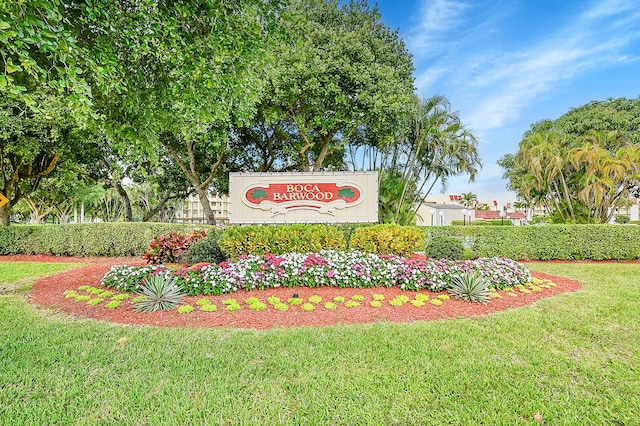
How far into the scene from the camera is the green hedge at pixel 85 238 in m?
11.1

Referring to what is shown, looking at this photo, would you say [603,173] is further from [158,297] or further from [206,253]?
[158,297]

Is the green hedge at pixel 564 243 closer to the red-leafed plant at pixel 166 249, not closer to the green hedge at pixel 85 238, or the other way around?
the red-leafed plant at pixel 166 249

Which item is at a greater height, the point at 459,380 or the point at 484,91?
the point at 484,91

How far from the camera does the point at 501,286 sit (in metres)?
5.93

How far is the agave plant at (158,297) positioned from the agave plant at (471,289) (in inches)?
173

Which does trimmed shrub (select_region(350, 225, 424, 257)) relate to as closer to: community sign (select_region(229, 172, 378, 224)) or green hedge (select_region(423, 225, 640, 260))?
community sign (select_region(229, 172, 378, 224))

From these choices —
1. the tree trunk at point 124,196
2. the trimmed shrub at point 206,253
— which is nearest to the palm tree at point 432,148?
the trimmed shrub at point 206,253

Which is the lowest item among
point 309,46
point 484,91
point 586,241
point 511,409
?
point 511,409

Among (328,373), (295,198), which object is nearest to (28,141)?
(295,198)

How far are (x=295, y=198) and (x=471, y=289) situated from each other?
4.75 meters

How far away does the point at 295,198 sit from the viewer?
8445 millimetres

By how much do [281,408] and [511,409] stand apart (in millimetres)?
1666

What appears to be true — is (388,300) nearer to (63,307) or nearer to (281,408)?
(281,408)

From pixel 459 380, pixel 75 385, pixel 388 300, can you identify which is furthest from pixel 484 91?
pixel 75 385
